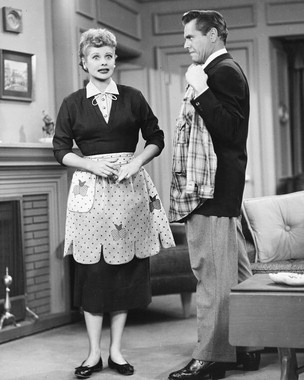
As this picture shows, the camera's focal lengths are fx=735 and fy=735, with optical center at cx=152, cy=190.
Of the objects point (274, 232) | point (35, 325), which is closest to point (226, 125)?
point (274, 232)

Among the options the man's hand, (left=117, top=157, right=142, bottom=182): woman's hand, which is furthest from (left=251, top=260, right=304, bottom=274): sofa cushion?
the man's hand

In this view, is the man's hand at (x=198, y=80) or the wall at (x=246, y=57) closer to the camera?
the man's hand at (x=198, y=80)

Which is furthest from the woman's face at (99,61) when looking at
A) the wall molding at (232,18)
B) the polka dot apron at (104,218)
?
the wall molding at (232,18)

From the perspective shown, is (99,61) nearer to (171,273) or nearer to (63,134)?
(63,134)

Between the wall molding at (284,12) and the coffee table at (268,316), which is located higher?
the wall molding at (284,12)

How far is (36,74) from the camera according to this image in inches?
191

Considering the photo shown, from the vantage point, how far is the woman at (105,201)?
326 centimetres

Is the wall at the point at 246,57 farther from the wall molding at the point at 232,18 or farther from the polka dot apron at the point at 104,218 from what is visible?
the polka dot apron at the point at 104,218

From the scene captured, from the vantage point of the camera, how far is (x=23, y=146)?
4.33m

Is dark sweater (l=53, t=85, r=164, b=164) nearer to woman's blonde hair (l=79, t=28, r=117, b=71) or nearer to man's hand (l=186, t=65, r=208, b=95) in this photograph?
woman's blonde hair (l=79, t=28, r=117, b=71)

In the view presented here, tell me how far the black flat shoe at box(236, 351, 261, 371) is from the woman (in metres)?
0.49

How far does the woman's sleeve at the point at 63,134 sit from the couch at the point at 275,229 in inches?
47.9

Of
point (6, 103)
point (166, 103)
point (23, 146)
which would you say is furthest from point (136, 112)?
point (166, 103)

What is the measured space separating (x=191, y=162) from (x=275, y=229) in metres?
1.22
